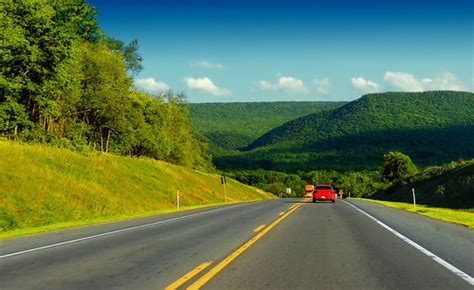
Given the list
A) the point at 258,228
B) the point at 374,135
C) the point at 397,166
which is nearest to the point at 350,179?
the point at 374,135

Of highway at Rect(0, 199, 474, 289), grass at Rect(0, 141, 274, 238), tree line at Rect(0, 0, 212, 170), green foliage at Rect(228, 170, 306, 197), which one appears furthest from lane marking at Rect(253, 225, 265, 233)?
green foliage at Rect(228, 170, 306, 197)

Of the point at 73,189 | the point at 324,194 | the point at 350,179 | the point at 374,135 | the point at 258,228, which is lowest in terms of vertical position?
the point at 258,228

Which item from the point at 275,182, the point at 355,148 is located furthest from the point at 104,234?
the point at 355,148

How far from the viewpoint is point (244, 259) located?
10.2m

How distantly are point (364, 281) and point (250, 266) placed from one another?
2261 mm

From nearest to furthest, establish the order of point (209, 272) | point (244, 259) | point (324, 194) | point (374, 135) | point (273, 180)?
point (209, 272)
point (244, 259)
point (324, 194)
point (273, 180)
point (374, 135)

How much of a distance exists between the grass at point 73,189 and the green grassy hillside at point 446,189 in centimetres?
2191

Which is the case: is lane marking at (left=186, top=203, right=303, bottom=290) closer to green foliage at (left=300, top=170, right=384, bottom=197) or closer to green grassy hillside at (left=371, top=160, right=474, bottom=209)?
green grassy hillside at (left=371, top=160, right=474, bottom=209)

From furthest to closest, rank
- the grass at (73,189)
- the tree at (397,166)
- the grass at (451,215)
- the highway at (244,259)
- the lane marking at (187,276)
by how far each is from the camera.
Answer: the tree at (397,166) → the grass at (73,189) → the grass at (451,215) → the highway at (244,259) → the lane marking at (187,276)

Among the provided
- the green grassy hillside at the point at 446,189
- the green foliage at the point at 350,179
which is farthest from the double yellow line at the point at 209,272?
the green foliage at the point at 350,179

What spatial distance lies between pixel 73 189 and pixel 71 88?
13.6 metres

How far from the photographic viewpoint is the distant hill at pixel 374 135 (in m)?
164

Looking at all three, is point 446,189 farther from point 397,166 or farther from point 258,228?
point 397,166

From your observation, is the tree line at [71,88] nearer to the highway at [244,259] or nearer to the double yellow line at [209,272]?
the highway at [244,259]
